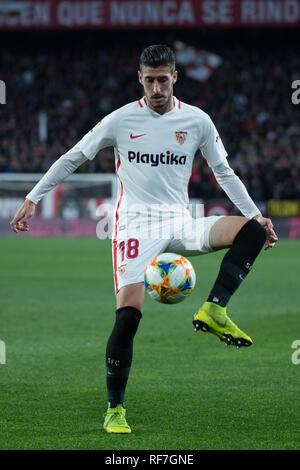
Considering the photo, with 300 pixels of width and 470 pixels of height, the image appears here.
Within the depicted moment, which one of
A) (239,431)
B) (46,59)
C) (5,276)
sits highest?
(46,59)

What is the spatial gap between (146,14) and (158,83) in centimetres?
2419

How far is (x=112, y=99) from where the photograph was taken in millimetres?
31938

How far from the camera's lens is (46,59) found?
33.7 meters

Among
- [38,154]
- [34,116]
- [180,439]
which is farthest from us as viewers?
[34,116]

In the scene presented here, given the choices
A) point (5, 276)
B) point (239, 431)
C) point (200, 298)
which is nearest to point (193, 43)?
point (5, 276)

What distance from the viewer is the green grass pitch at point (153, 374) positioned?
525 cm

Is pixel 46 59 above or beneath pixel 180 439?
above

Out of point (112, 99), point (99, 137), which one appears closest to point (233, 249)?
point (99, 137)

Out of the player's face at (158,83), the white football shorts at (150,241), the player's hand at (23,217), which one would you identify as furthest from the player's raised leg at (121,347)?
the player's face at (158,83)

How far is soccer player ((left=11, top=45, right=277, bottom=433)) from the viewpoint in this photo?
545cm

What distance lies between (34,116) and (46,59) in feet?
10.2

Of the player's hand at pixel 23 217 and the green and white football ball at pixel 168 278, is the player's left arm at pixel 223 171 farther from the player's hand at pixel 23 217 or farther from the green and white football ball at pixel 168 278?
the player's hand at pixel 23 217

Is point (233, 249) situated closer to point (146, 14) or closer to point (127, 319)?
point (127, 319)
